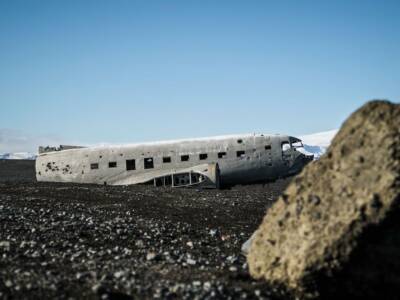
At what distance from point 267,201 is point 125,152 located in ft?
42.7

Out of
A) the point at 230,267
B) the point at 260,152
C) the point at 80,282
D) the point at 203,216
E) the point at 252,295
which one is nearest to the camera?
the point at 252,295

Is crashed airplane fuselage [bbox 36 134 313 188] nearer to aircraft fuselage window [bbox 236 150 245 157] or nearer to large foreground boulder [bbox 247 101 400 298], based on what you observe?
aircraft fuselage window [bbox 236 150 245 157]

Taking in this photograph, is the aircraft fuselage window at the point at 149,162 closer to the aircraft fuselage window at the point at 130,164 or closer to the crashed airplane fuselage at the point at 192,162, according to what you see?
the crashed airplane fuselage at the point at 192,162

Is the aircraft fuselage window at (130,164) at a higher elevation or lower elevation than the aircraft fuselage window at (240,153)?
lower

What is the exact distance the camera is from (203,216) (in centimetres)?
1666

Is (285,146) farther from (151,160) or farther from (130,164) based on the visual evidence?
(130,164)

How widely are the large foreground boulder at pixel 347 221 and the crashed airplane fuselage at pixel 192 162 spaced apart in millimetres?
23060

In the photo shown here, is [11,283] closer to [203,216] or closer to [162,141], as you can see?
[203,216]

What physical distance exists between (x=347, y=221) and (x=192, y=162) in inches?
987

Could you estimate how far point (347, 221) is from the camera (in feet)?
20.0

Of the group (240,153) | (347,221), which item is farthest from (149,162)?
(347,221)

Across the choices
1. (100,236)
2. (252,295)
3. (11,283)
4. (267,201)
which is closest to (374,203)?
(252,295)

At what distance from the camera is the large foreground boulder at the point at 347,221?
600 centimetres

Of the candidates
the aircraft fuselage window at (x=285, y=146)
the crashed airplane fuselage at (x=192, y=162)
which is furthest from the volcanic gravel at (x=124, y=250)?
the aircraft fuselage window at (x=285, y=146)
